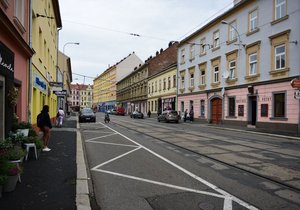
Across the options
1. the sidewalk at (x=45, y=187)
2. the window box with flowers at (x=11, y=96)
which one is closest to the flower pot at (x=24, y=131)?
the window box with flowers at (x=11, y=96)

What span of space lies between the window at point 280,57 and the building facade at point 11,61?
55.5 feet

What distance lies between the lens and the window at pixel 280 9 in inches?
810

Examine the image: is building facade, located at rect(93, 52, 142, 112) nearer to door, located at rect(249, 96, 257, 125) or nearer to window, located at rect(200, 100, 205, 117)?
window, located at rect(200, 100, 205, 117)

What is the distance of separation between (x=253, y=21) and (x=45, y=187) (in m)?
23.1

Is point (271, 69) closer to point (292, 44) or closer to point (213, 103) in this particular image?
point (292, 44)

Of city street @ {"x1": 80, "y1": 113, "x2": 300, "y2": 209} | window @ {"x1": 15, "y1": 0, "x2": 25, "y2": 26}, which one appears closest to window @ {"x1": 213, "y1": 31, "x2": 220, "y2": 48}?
city street @ {"x1": 80, "y1": 113, "x2": 300, "y2": 209}

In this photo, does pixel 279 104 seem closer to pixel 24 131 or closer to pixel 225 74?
pixel 225 74

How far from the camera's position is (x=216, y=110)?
30.1 meters

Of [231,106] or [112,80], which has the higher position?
[112,80]

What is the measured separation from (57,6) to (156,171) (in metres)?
22.0

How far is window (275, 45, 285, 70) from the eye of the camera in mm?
20469

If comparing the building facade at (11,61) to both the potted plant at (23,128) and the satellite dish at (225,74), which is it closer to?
the potted plant at (23,128)

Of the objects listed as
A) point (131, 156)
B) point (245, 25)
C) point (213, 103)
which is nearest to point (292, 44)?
point (245, 25)

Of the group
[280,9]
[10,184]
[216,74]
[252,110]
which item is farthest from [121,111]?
[10,184]
